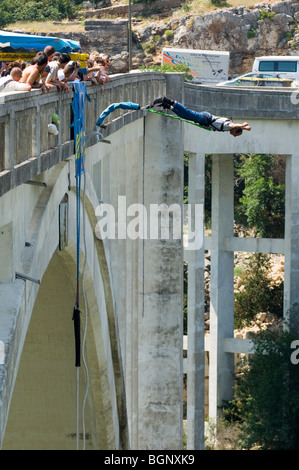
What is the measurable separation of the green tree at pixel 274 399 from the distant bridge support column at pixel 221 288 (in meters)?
1.92

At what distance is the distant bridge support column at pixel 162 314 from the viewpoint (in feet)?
89.4

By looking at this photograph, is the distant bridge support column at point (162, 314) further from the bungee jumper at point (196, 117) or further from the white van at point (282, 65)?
the white van at point (282, 65)

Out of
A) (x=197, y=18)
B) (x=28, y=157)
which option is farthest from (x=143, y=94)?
(x=197, y=18)

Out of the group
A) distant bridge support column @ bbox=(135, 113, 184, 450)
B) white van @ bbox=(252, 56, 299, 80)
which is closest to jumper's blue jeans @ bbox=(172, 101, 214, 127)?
distant bridge support column @ bbox=(135, 113, 184, 450)

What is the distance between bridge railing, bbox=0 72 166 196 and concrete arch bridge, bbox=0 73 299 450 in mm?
25

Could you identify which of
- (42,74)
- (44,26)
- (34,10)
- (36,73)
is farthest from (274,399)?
(34,10)

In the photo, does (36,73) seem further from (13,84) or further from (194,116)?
(194,116)

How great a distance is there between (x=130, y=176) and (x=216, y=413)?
47.1 ft

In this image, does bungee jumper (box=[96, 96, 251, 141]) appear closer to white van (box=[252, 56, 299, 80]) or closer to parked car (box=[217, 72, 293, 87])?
parked car (box=[217, 72, 293, 87])

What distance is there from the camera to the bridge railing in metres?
10.2

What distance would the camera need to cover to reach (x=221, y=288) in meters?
36.2

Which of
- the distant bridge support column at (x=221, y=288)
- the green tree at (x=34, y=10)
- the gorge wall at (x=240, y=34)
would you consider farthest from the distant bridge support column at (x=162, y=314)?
the green tree at (x=34, y=10)

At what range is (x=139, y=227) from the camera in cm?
2612

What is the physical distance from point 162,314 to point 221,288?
28.1 ft
